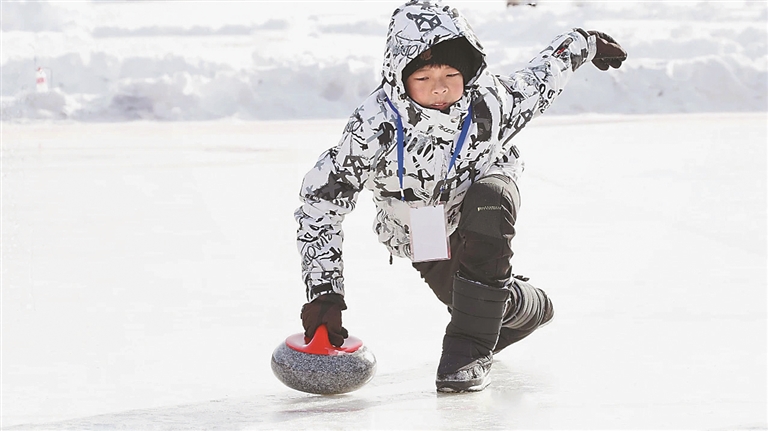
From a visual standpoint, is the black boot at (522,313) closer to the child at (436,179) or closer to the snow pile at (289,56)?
the child at (436,179)

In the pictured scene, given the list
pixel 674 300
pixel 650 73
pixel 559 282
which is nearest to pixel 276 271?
pixel 559 282

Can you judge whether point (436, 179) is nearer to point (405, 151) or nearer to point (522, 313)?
point (405, 151)

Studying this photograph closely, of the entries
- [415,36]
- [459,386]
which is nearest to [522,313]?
[459,386]

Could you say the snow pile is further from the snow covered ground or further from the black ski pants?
the black ski pants

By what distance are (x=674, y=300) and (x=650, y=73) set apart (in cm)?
1152

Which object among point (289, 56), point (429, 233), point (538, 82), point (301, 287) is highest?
point (538, 82)

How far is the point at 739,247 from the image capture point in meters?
4.82

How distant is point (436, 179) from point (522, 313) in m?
0.41

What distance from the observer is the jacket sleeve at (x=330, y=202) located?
2.80 m

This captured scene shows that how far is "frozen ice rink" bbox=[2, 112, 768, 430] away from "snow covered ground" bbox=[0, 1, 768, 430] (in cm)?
1

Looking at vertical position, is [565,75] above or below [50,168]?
above

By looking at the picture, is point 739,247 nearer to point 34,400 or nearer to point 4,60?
point 34,400

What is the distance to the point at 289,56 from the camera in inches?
595

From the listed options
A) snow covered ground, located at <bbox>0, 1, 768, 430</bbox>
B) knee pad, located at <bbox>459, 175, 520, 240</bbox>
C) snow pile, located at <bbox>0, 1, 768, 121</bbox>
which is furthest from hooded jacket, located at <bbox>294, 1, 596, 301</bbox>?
snow pile, located at <bbox>0, 1, 768, 121</bbox>
